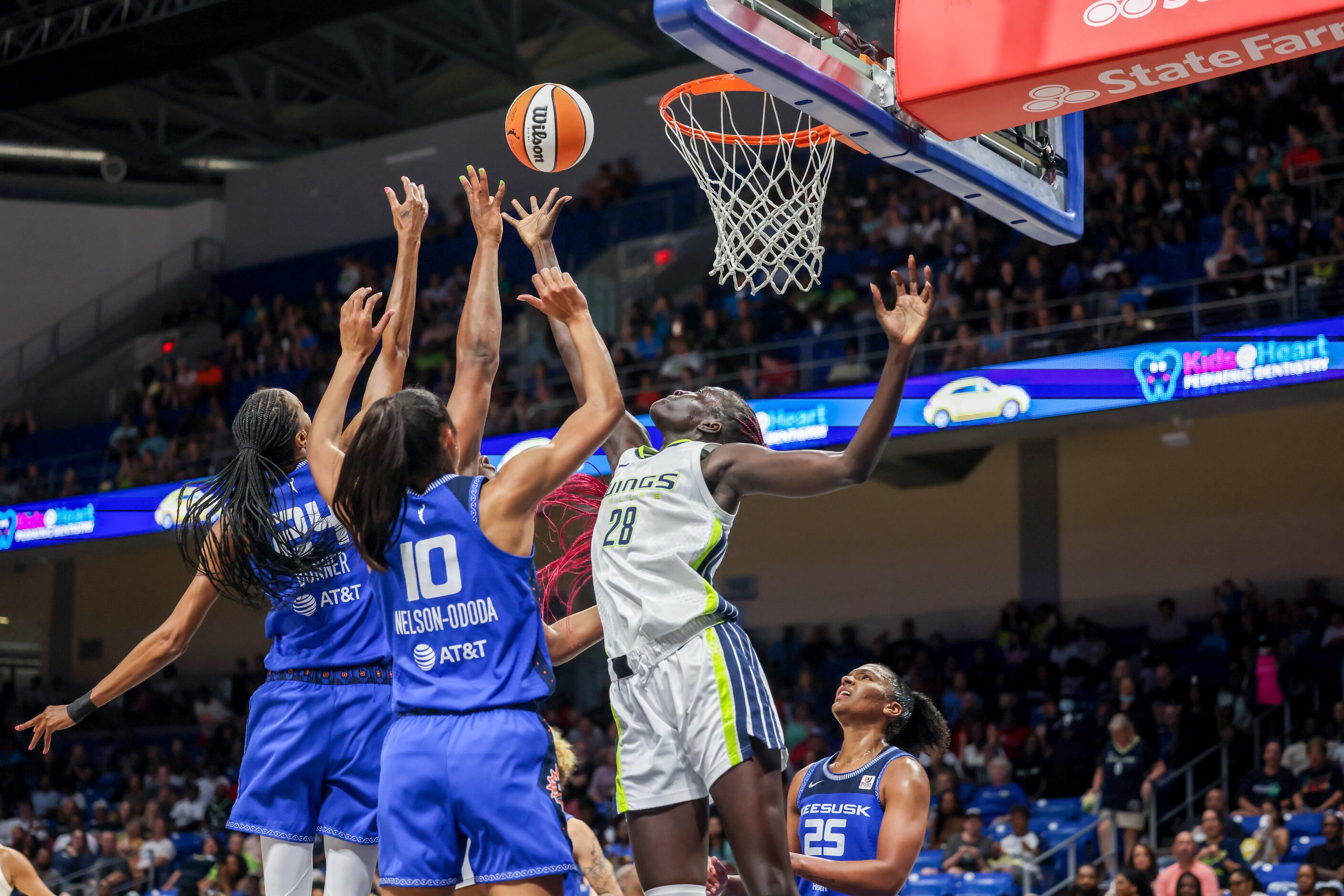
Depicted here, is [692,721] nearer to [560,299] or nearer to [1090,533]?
[560,299]

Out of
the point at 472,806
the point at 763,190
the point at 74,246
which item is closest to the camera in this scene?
the point at 472,806

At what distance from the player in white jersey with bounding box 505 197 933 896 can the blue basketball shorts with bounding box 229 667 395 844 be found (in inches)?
26.0

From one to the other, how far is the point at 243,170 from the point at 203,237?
126 centimetres

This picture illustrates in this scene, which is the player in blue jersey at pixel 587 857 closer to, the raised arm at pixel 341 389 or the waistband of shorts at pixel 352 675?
the waistband of shorts at pixel 352 675

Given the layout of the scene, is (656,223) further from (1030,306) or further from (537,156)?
(537,156)

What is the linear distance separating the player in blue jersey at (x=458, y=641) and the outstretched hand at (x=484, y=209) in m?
0.76

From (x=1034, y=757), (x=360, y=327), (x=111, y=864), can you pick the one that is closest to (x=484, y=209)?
(x=360, y=327)

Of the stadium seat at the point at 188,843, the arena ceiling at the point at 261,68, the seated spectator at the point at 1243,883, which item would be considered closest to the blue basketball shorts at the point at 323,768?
the seated spectator at the point at 1243,883

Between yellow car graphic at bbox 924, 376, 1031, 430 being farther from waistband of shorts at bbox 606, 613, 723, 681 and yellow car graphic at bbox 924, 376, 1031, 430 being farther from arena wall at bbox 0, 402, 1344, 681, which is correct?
waistband of shorts at bbox 606, 613, 723, 681

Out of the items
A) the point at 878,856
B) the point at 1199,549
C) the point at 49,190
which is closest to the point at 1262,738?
the point at 1199,549

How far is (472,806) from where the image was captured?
10.6 ft

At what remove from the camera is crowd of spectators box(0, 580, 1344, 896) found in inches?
429

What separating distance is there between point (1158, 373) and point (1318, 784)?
343 cm

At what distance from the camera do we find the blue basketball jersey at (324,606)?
4008mm
